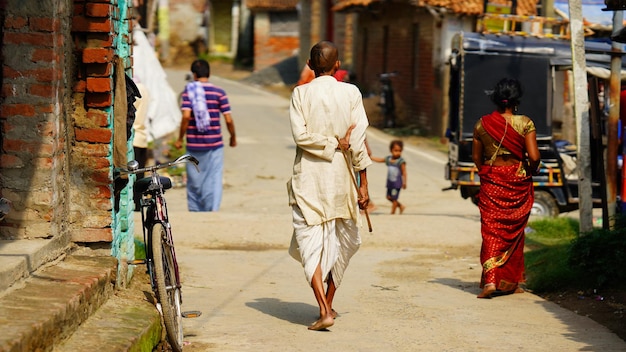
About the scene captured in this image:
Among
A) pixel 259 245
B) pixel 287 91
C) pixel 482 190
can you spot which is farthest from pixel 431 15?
pixel 482 190

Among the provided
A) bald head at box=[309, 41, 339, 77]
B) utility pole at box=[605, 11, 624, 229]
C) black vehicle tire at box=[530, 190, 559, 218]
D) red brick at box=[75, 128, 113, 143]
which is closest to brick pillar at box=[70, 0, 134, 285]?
red brick at box=[75, 128, 113, 143]

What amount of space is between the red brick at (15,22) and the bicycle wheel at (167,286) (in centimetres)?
130

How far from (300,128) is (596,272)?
2.87m

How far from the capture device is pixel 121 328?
18.9ft

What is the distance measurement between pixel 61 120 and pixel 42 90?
295 mm

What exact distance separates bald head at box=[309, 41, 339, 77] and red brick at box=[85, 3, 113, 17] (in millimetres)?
1292

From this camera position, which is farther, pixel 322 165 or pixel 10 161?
pixel 322 165

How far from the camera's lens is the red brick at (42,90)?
19.7ft

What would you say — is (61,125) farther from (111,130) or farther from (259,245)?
(259,245)

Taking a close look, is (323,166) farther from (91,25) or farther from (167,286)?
(91,25)

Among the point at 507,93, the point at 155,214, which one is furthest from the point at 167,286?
the point at 507,93

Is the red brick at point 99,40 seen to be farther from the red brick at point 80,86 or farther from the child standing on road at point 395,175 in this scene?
the child standing on road at point 395,175

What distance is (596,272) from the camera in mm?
8398

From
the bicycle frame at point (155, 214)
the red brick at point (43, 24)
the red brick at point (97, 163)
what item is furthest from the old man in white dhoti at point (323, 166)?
the red brick at point (43, 24)
